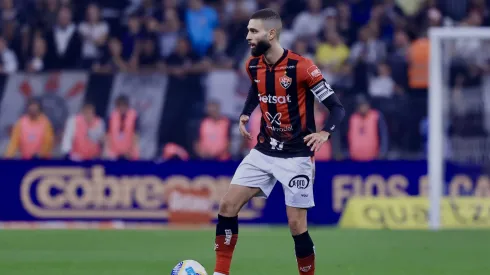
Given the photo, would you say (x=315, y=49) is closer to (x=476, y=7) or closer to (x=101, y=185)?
(x=476, y=7)

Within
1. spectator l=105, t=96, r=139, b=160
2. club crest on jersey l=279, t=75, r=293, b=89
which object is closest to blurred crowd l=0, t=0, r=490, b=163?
spectator l=105, t=96, r=139, b=160

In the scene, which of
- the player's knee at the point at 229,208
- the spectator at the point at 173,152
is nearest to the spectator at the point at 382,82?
the spectator at the point at 173,152

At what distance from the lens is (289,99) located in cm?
779

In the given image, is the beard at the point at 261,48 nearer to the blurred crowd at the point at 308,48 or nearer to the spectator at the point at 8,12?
the blurred crowd at the point at 308,48

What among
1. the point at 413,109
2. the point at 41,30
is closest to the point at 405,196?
the point at 413,109

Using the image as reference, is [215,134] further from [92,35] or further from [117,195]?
[92,35]

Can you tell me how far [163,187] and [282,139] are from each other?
8.86 meters

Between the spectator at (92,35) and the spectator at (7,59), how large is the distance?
129 cm

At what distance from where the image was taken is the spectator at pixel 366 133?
665 inches

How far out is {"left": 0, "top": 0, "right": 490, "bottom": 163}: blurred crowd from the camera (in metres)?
16.9

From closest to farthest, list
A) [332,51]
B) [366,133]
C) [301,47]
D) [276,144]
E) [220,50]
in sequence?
[276,144]
[366,133]
[301,47]
[332,51]
[220,50]

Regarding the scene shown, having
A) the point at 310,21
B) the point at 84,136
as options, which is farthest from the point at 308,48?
the point at 84,136

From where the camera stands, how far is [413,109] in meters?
17.0

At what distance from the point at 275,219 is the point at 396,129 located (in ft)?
8.15
